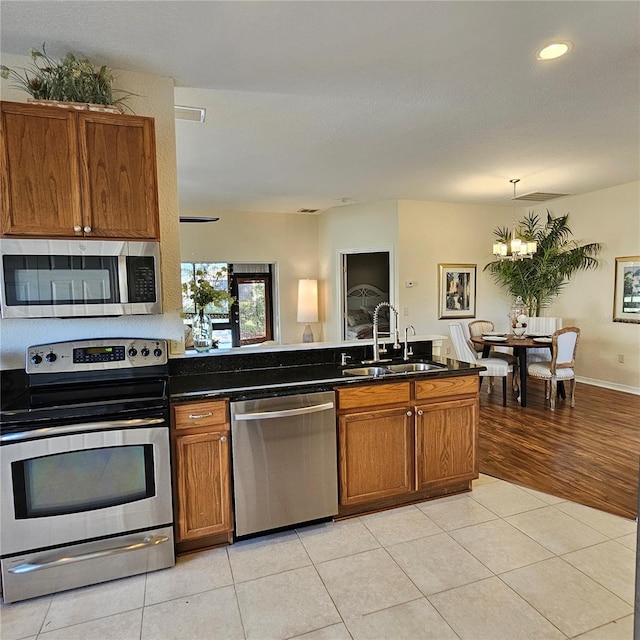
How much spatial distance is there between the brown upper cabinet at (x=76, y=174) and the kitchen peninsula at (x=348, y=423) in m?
0.92

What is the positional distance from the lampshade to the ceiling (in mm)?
2921

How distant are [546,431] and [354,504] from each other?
252 centimetres

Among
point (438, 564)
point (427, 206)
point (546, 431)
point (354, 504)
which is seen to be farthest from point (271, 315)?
point (438, 564)

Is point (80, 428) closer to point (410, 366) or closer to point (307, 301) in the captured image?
point (410, 366)

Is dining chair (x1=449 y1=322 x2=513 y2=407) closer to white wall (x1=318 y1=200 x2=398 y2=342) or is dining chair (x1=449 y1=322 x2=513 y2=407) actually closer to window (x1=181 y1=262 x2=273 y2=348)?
white wall (x1=318 y1=200 x2=398 y2=342)

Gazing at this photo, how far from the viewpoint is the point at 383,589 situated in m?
2.01

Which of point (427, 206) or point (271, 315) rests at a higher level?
point (427, 206)

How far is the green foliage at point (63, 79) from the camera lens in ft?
7.16

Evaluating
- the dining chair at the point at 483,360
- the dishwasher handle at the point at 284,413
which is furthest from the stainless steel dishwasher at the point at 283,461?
the dining chair at the point at 483,360

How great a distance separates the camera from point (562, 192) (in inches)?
232

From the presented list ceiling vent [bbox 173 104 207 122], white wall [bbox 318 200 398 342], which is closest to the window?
white wall [bbox 318 200 398 342]

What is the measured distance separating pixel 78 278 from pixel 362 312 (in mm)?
5425

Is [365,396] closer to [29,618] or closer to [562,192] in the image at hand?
[29,618]

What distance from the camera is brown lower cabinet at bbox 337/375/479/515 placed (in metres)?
2.55
